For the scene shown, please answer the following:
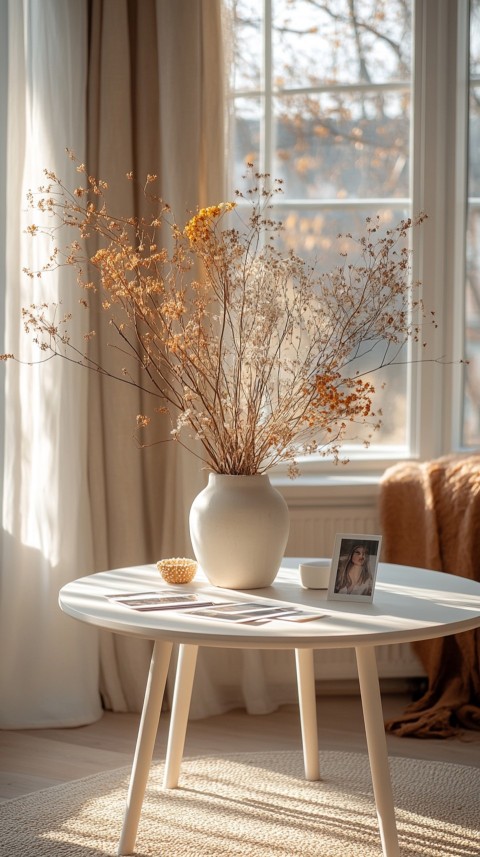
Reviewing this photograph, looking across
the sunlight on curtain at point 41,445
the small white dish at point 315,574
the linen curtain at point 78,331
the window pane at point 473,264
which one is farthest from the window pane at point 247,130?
the small white dish at point 315,574

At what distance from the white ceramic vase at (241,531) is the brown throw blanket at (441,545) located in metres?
0.97

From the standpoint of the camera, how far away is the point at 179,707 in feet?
7.57

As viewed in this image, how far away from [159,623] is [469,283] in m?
1.84

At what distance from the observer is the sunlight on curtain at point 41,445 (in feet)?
9.36

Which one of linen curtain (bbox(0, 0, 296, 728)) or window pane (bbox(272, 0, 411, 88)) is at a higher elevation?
window pane (bbox(272, 0, 411, 88))

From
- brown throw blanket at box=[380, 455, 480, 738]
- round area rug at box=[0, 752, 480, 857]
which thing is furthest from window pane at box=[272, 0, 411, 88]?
round area rug at box=[0, 752, 480, 857]

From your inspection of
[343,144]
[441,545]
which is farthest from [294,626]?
[343,144]

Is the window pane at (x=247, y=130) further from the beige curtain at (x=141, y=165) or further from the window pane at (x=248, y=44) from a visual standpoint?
the beige curtain at (x=141, y=165)

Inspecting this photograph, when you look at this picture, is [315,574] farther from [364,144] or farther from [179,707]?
[364,144]

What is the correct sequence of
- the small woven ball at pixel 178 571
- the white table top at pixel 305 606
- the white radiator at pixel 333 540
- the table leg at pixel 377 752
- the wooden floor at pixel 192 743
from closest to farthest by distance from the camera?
the white table top at pixel 305 606 → the table leg at pixel 377 752 → the small woven ball at pixel 178 571 → the wooden floor at pixel 192 743 → the white radiator at pixel 333 540

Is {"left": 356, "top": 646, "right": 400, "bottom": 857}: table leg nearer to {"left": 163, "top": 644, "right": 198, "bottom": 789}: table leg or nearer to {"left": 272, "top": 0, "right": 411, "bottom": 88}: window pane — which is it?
{"left": 163, "top": 644, "right": 198, "bottom": 789}: table leg

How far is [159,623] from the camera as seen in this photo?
1773mm

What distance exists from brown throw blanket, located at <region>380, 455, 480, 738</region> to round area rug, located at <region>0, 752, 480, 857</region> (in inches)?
14.8

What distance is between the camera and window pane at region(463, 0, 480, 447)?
124 inches
